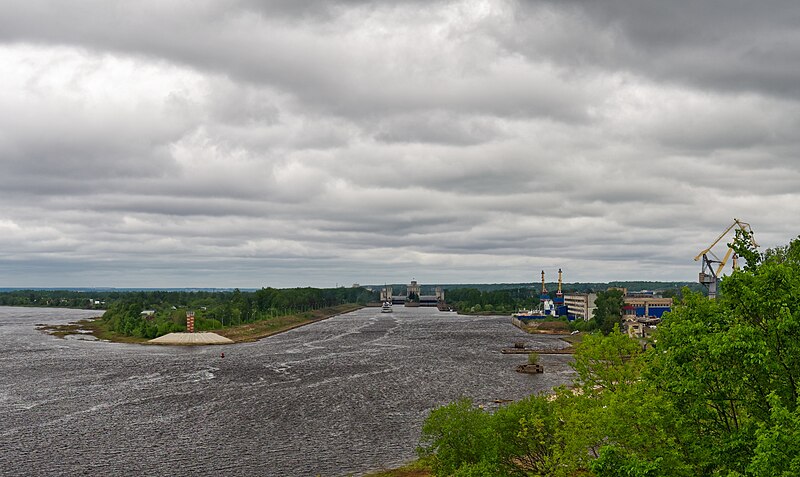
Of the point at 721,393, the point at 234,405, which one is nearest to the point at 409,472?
the point at 721,393

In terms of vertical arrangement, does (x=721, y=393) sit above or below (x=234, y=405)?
above

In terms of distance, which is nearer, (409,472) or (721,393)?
(721,393)

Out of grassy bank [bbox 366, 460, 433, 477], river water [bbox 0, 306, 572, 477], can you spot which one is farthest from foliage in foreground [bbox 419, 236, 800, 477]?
river water [bbox 0, 306, 572, 477]

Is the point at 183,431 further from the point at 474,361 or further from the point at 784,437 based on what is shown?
the point at 474,361

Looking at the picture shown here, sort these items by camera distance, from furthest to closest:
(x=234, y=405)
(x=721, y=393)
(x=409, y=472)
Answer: (x=234, y=405) → (x=409, y=472) → (x=721, y=393)

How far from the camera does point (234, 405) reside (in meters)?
91.9

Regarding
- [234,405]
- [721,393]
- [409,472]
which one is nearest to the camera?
[721,393]

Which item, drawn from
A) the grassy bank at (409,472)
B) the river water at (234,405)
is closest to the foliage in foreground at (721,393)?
the grassy bank at (409,472)

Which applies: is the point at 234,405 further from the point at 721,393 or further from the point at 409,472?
the point at 721,393

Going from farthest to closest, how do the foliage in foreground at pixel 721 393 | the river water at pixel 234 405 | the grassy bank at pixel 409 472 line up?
1. the river water at pixel 234 405
2. the grassy bank at pixel 409 472
3. the foliage in foreground at pixel 721 393

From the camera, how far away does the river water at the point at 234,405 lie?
211ft

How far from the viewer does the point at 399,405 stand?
9075 centimetres

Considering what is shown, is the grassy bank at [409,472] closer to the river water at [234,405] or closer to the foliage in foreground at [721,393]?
the river water at [234,405]

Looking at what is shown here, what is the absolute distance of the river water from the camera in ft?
211
